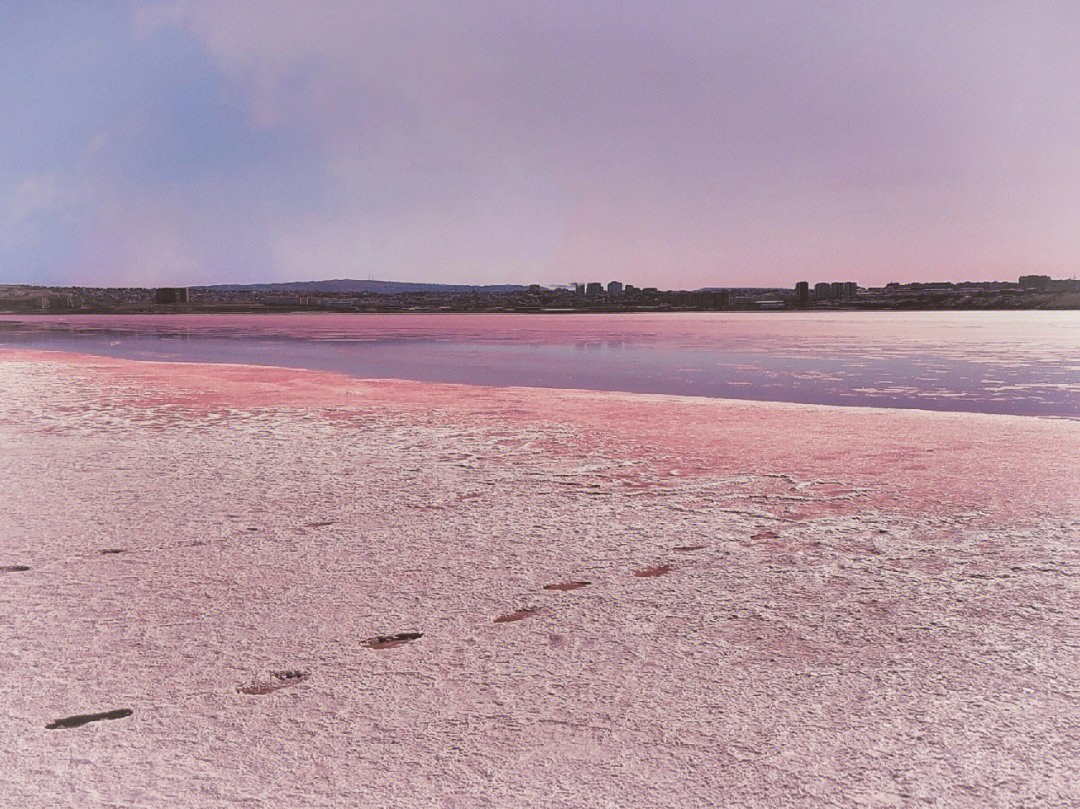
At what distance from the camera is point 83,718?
334 centimetres

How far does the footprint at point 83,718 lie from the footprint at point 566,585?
7.21ft

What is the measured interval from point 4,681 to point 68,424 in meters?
9.40

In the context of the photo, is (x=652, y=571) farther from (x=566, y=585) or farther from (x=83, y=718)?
(x=83, y=718)

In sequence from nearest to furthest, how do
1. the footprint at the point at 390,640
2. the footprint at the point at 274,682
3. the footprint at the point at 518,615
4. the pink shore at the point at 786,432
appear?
1. the footprint at the point at 274,682
2. the footprint at the point at 390,640
3. the footprint at the point at 518,615
4. the pink shore at the point at 786,432

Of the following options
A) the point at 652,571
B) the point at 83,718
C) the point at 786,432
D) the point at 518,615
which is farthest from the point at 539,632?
the point at 786,432

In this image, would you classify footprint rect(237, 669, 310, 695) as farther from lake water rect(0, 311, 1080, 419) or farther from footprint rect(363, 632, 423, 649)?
lake water rect(0, 311, 1080, 419)

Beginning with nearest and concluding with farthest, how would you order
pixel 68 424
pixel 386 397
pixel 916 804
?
pixel 916 804 → pixel 68 424 → pixel 386 397

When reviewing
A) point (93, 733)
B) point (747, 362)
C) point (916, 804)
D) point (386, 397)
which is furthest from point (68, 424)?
point (747, 362)

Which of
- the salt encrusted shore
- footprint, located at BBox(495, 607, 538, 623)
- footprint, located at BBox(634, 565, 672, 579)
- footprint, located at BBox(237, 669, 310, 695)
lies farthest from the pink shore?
footprint, located at BBox(237, 669, 310, 695)

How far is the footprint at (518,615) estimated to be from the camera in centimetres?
439

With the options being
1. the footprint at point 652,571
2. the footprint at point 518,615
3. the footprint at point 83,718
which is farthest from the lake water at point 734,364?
the footprint at point 83,718

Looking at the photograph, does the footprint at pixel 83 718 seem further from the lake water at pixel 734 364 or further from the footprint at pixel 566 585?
the lake water at pixel 734 364

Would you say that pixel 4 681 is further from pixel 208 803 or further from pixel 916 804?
pixel 916 804

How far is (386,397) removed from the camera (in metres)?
16.2
